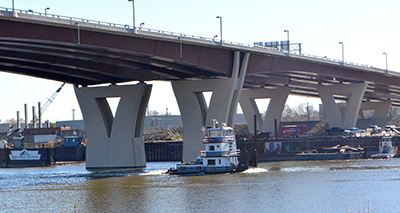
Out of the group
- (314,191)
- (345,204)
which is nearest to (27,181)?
(314,191)

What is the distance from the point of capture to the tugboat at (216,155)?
64.2 meters

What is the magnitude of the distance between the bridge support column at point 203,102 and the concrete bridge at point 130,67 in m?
0.14

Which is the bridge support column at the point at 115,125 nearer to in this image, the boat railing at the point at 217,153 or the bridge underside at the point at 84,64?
the bridge underside at the point at 84,64

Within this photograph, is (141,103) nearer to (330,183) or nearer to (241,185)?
(241,185)

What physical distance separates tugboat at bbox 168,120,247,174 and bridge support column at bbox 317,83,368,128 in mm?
51968

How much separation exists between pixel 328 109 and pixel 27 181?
68.9 m

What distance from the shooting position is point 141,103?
267 ft

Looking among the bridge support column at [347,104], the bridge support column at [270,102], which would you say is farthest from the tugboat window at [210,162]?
the bridge support column at [347,104]

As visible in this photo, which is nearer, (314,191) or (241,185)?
(314,191)

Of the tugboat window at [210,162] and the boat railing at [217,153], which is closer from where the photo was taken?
the boat railing at [217,153]

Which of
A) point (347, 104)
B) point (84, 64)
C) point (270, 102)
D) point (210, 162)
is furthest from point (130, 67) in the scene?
point (347, 104)

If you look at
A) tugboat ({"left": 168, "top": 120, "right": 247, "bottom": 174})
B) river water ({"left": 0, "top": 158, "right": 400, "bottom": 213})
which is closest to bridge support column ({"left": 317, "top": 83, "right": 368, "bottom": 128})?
river water ({"left": 0, "top": 158, "right": 400, "bottom": 213})

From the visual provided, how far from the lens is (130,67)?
234ft

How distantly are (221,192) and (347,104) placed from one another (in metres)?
70.8
